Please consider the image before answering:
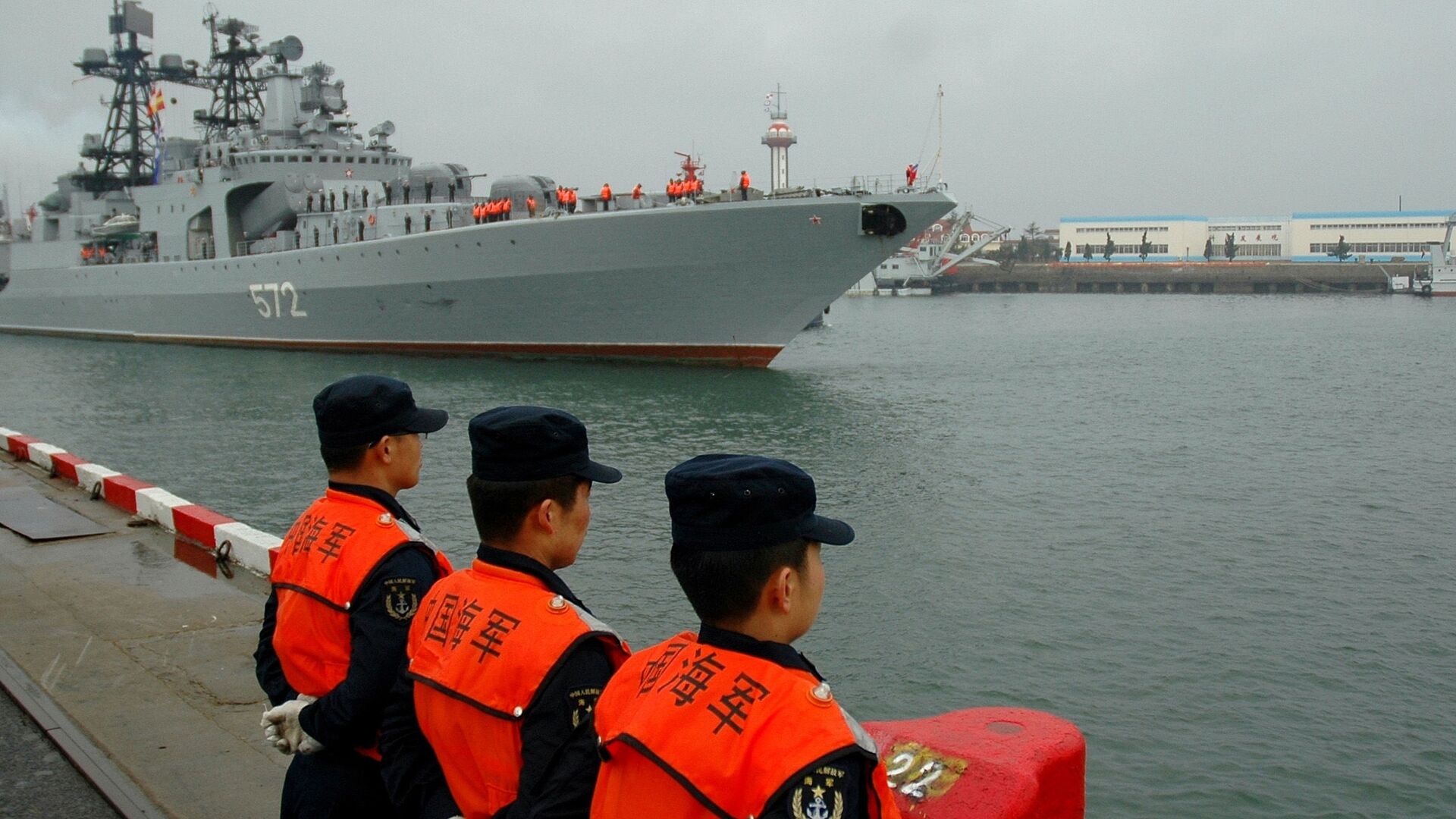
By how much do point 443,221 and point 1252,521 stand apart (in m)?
20.6

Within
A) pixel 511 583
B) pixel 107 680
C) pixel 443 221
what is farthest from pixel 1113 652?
pixel 443 221

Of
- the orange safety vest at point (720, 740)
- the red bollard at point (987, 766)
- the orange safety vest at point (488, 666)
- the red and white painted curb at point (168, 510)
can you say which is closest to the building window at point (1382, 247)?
the red and white painted curb at point (168, 510)

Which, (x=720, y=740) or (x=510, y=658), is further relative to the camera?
(x=510, y=658)

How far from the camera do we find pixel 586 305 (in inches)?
992

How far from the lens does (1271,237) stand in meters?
97.4

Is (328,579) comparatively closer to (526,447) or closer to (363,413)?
(363,413)

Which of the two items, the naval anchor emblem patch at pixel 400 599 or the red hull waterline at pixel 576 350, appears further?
the red hull waterline at pixel 576 350

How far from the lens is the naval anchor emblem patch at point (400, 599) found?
256cm

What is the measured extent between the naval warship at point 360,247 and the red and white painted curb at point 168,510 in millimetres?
15017

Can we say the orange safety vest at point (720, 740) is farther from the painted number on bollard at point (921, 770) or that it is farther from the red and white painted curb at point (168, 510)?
the red and white painted curb at point (168, 510)

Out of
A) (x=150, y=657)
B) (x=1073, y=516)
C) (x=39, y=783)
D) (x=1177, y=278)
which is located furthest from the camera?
(x=1177, y=278)

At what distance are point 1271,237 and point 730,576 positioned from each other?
10707 cm

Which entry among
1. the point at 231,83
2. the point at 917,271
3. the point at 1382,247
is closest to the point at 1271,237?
the point at 1382,247

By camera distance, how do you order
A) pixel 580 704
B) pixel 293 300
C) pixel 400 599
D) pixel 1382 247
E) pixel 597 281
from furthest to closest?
pixel 1382 247 < pixel 293 300 < pixel 597 281 < pixel 400 599 < pixel 580 704
